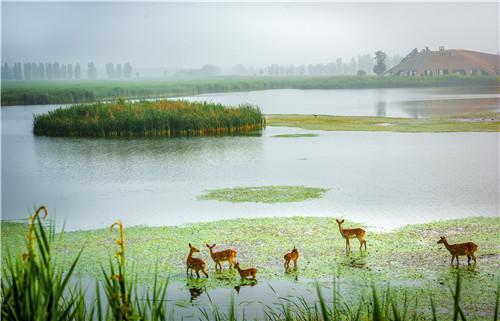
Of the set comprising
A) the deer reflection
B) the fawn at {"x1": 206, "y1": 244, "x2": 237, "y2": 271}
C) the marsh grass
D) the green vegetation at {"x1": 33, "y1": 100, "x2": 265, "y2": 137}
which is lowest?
the deer reflection

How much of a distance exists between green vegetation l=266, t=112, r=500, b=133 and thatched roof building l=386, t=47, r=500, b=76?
32062 mm

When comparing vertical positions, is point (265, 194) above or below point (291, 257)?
below

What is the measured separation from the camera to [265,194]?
1138 cm

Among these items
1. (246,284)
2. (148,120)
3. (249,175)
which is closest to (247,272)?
(246,284)

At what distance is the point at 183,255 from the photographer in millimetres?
7816

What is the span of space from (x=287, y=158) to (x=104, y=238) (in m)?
7.19

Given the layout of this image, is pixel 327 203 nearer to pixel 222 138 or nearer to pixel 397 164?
pixel 397 164

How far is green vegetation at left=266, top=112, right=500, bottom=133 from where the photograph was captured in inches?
811

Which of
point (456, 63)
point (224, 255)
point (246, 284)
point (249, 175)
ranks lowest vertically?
point (246, 284)

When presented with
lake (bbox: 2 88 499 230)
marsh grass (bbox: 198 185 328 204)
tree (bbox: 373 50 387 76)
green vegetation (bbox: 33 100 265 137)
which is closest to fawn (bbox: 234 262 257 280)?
lake (bbox: 2 88 499 230)

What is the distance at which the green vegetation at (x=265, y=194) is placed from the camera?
1095cm

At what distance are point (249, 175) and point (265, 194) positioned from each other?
200cm

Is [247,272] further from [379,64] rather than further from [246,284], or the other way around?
[379,64]

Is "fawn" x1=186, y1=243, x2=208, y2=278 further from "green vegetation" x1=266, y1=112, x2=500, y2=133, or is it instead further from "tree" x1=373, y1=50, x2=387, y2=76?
"tree" x1=373, y1=50, x2=387, y2=76
